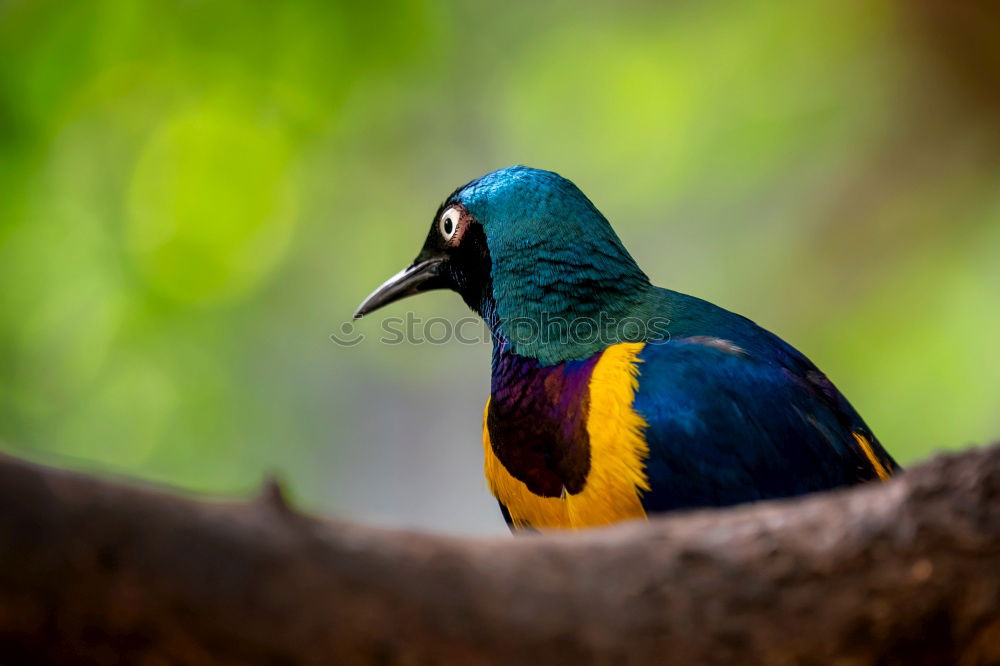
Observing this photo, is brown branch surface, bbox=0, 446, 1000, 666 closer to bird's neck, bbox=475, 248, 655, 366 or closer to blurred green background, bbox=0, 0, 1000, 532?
bird's neck, bbox=475, 248, 655, 366

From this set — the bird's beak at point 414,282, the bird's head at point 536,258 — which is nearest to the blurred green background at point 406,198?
the bird's beak at point 414,282

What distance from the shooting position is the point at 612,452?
267 centimetres

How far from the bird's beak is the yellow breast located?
782mm

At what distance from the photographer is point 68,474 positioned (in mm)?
1440

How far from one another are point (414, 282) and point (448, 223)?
10.5 inches

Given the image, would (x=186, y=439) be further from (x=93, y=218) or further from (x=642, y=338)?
(x=642, y=338)

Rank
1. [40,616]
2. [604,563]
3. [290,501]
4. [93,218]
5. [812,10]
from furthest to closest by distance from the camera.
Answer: [812,10] → [93,218] → [604,563] → [290,501] → [40,616]

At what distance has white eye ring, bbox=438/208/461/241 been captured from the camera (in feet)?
10.9

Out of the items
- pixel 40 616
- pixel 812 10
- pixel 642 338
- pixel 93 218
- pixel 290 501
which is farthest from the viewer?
pixel 812 10

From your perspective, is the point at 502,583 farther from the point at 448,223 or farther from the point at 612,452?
the point at 448,223

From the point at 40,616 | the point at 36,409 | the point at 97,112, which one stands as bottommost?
the point at 40,616

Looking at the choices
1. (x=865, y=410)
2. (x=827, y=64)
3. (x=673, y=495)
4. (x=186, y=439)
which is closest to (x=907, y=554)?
(x=673, y=495)

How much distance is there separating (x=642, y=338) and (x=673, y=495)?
49 cm

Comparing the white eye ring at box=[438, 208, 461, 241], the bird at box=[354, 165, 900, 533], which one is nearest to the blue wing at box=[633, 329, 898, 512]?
the bird at box=[354, 165, 900, 533]
